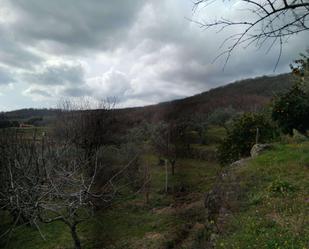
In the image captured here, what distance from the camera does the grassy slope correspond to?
4.99 metres

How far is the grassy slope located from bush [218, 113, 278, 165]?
666 cm

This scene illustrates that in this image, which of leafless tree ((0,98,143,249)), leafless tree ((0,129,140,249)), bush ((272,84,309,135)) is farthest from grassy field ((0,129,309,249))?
bush ((272,84,309,135))

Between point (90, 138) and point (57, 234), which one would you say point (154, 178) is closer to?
point (90, 138)

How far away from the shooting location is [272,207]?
6461 millimetres

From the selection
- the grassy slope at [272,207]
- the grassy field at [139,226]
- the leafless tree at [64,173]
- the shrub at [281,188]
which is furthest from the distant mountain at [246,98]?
the shrub at [281,188]

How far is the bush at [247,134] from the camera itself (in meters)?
17.0

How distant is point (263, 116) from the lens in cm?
1742

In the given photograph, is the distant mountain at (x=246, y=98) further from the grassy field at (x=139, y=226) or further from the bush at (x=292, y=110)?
the grassy field at (x=139, y=226)

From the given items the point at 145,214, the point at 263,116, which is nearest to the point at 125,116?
the point at 145,214

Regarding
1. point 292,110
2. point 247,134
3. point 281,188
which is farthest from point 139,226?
point 281,188

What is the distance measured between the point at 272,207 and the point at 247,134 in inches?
436

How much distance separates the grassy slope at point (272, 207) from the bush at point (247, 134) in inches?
262

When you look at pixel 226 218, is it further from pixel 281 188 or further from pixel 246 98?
pixel 246 98

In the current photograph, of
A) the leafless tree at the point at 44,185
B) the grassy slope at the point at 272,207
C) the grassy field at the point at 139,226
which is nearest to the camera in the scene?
the grassy slope at the point at 272,207
